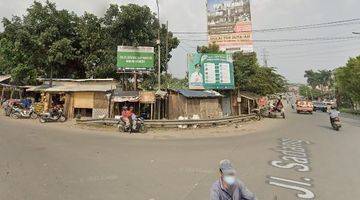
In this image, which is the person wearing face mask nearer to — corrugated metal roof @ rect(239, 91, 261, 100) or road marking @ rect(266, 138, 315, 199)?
road marking @ rect(266, 138, 315, 199)

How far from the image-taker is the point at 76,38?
106 feet

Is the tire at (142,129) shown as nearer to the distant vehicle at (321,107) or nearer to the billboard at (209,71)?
the billboard at (209,71)

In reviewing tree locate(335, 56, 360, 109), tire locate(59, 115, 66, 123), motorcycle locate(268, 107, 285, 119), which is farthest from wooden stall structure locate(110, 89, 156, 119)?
tree locate(335, 56, 360, 109)

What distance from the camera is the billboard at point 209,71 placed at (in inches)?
1146

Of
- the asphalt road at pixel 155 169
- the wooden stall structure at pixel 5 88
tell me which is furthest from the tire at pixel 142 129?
the wooden stall structure at pixel 5 88

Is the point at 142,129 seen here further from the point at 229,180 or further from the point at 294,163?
the point at 229,180

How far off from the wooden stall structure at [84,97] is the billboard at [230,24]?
1457cm

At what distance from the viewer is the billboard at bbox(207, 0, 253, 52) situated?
35.4 meters

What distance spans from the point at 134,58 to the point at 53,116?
7.41 m

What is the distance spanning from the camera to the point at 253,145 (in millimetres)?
14562

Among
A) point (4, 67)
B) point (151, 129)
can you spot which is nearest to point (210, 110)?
point (151, 129)

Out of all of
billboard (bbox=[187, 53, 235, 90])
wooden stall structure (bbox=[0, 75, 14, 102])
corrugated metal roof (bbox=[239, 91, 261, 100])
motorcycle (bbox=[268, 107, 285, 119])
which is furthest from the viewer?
wooden stall structure (bbox=[0, 75, 14, 102])

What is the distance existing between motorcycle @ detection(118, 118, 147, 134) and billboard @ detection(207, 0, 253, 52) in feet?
61.9

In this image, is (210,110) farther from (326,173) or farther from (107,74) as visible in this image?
(326,173)
